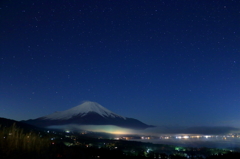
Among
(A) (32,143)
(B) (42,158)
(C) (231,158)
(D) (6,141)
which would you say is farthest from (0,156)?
(C) (231,158)

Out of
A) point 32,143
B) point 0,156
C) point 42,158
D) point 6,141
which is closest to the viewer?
point 0,156

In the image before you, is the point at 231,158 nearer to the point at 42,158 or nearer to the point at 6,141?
the point at 42,158

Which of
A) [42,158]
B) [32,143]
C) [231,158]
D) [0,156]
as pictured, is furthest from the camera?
[231,158]

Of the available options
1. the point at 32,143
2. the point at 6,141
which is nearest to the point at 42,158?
the point at 6,141

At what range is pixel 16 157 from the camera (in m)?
16.9

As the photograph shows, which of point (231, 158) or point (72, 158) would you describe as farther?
point (231, 158)

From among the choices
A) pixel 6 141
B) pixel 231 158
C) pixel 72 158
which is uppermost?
pixel 6 141

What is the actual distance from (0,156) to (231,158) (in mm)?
34860

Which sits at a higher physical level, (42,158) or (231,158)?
(42,158)

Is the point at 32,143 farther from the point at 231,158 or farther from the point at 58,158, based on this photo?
the point at 231,158

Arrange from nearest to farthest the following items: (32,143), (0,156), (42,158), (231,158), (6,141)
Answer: (0,156), (42,158), (6,141), (32,143), (231,158)

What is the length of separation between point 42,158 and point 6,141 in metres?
5.21

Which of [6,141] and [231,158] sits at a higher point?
[6,141]

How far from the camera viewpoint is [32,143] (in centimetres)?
2538
